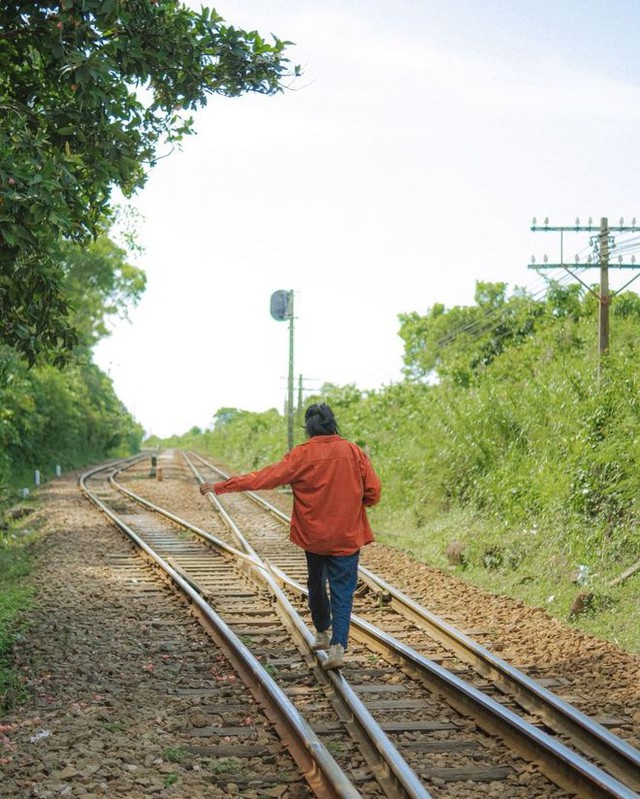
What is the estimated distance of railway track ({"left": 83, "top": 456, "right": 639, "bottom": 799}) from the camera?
4.98 m

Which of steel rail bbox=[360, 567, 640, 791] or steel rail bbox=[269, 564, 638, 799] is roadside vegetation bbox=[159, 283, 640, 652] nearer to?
steel rail bbox=[360, 567, 640, 791]

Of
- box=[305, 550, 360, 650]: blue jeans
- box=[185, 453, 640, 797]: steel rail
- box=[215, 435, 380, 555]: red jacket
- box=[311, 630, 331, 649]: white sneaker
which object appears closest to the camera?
box=[185, 453, 640, 797]: steel rail

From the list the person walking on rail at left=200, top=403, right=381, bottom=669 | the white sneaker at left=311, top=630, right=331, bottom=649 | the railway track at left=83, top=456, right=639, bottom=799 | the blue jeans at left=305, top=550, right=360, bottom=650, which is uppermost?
the person walking on rail at left=200, top=403, right=381, bottom=669

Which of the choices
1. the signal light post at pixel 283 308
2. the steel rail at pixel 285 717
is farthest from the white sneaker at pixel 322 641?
the signal light post at pixel 283 308

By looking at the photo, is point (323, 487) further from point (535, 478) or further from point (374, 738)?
point (535, 478)

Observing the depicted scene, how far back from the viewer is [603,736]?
5.38 metres

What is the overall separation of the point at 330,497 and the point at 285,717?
5.55 feet

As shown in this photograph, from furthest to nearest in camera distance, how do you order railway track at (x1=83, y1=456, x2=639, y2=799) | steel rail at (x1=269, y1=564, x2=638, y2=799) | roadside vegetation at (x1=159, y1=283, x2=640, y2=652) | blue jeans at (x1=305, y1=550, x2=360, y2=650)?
1. roadside vegetation at (x1=159, y1=283, x2=640, y2=652)
2. blue jeans at (x1=305, y1=550, x2=360, y2=650)
3. railway track at (x1=83, y1=456, x2=639, y2=799)
4. steel rail at (x1=269, y1=564, x2=638, y2=799)

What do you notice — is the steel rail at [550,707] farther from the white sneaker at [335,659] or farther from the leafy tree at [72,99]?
the leafy tree at [72,99]

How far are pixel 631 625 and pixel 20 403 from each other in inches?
972

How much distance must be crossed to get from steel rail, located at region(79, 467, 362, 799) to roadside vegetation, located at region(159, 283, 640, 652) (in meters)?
3.51

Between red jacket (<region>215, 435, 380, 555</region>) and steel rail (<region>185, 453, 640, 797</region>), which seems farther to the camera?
red jacket (<region>215, 435, 380, 555</region>)

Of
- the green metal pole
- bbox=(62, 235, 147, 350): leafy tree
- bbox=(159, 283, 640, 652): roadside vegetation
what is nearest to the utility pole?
bbox=(159, 283, 640, 652): roadside vegetation

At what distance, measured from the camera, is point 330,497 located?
22.7 feet
